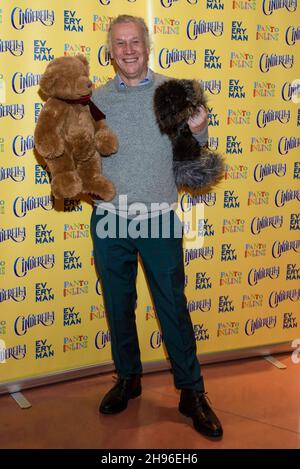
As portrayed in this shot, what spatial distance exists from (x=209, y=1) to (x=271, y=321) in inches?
62.7

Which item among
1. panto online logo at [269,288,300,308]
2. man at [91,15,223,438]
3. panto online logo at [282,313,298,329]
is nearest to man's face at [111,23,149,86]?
man at [91,15,223,438]

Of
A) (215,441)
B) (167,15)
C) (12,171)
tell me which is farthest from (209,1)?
(215,441)

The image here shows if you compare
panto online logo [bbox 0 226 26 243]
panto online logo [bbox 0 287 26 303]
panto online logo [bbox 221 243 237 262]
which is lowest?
panto online logo [bbox 0 287 26 303]

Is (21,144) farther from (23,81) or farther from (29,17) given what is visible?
(29,17)

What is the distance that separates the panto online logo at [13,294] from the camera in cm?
248

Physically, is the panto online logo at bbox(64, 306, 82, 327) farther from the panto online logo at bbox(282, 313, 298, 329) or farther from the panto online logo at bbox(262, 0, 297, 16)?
the panto online logo at bbox(262, 0, 297, 16)

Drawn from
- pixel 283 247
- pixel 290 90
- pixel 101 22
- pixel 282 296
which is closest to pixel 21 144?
pixel 101 22

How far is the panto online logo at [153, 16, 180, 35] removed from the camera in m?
2.46

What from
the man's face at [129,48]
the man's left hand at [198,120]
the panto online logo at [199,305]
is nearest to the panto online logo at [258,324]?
the panto online logo at [199,305]

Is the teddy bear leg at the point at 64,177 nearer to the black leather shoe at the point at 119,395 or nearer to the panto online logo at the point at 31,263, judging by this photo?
the panto online logo at the point at 31,263

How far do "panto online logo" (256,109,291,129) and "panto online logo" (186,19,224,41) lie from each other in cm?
42

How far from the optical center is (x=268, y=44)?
2.66 m

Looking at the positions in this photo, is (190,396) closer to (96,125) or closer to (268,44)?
(96,125)

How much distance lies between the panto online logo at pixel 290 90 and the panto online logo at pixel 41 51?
3.64 ft
